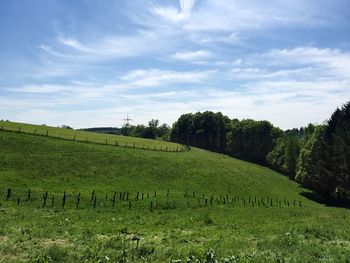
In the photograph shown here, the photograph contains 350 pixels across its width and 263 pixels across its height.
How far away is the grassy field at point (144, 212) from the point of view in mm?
17109

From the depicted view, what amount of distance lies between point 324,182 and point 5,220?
67.4 meters

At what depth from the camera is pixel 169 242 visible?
20781 mm

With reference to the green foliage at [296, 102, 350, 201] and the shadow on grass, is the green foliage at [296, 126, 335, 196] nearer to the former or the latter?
the green foliage at [296, 102, 350, 201]

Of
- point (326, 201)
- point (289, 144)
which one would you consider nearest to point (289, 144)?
point (289, 144)

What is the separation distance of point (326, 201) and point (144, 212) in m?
53.3

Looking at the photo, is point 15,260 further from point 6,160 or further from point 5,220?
point 6,160

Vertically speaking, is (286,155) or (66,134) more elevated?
(286,155)

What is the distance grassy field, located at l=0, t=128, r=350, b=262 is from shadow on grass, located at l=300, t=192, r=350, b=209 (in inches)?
129

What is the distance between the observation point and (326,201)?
254 ft

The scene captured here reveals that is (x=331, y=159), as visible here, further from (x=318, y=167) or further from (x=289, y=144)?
(x=289, y=144)

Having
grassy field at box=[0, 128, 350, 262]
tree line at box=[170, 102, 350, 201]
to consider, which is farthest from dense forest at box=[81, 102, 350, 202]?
grassy field at box=[0, 128, 350, 262]

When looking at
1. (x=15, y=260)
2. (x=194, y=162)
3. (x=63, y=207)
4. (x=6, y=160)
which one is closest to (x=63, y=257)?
(x=15, y=260)

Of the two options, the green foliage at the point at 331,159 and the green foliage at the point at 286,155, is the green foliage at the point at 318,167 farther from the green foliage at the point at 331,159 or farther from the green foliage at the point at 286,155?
the green foliage at the point at 286,155

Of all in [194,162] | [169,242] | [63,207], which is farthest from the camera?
[194,162]
